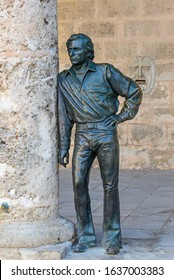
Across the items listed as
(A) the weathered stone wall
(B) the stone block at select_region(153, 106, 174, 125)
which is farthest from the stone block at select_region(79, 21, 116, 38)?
(B) the stone block at select_region(153, 106, 174, 125)

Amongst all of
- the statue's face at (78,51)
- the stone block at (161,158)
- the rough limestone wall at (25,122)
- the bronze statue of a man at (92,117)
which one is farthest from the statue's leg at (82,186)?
the stone block at (161,158)

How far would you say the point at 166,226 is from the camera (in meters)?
6.55

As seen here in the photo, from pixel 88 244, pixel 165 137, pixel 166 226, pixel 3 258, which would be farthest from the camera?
pixel 165 137

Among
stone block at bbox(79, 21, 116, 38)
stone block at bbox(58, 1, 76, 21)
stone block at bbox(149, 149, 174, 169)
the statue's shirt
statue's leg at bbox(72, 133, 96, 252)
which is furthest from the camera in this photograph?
stone block at bbox(58, 1, 76, 21)

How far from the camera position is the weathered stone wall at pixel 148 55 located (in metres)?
10.8

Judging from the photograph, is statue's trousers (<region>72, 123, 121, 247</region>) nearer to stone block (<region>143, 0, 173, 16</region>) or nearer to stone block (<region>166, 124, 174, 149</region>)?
stone block (<region>166, 124, 174, 149</region>)

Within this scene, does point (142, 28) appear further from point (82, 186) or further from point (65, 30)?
point (82, 186)

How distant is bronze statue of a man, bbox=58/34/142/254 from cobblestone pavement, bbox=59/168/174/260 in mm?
202

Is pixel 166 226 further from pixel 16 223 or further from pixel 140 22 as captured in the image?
pixel 140 22

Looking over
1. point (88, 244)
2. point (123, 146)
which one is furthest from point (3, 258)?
point (123, 146)

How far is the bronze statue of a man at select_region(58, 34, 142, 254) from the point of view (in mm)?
5305

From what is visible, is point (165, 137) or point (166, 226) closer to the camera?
point (166, 226)

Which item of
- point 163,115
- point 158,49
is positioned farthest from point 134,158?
point 158,49
